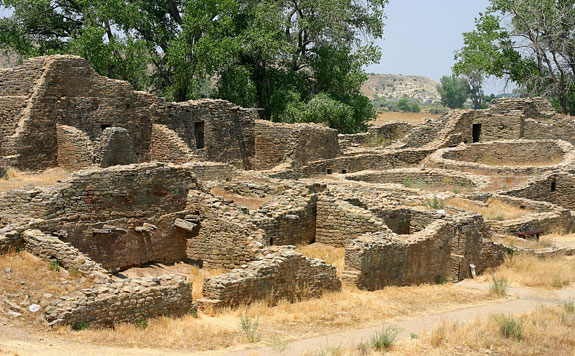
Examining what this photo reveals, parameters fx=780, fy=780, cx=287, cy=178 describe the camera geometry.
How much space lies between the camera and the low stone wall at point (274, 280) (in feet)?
42.7

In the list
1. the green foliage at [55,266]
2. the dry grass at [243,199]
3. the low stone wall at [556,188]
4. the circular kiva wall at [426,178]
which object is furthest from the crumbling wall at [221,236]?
the low stone wall at [556,188]

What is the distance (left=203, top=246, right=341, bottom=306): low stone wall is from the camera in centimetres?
1302

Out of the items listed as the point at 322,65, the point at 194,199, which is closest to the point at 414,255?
the point at 194,199

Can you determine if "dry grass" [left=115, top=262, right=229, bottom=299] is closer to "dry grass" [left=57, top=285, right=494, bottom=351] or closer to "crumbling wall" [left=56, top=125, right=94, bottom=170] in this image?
"dry grass" [left=57, top=285, right=494, bottom=351]

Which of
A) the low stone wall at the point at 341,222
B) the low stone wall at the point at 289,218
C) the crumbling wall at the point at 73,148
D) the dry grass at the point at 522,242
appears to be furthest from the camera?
the crumbling wall at the point at 73,148

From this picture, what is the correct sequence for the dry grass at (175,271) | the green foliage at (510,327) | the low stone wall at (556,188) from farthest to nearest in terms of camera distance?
the low stone wall at (556,188) → the dry grass at (175,271) → the green foliage at (510,327)

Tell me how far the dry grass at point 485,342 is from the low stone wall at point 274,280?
2718mm

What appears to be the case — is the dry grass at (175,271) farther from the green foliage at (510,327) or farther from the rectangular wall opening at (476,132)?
the rectangular wall opening at (476,132)

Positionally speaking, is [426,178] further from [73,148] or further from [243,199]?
[73,148]

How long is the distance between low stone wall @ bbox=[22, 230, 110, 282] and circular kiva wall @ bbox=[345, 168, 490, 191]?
→ 13849mm

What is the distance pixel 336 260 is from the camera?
1631cm

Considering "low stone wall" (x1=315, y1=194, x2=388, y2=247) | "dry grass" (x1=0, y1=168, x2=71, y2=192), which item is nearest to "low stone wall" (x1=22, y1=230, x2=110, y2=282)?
"dry grass" (x1=0, y1=168, x2=71, y2=192)

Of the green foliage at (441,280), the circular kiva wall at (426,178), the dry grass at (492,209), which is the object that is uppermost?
the circular kiva wall at (426,178)

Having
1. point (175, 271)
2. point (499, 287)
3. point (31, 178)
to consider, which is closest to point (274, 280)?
point (175, 271)
